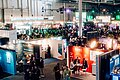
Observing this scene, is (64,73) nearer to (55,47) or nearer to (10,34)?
(55,47)

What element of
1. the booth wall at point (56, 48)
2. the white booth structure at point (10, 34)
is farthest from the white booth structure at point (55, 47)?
the white booth structure at point (10, 34)

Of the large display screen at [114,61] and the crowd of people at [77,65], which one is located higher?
the large display screen at [114,61]

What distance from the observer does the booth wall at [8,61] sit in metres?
14.1

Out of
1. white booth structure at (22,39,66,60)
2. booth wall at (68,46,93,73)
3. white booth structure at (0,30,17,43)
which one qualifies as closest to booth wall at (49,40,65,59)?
white booth structure at (22,39,66,60)

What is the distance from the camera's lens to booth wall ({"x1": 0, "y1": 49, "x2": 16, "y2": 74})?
14.1m

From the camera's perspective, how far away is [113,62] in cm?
1156

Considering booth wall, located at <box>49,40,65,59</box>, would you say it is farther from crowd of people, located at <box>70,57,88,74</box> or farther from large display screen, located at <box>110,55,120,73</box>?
large display screen, located at <box>110,55,120,73</box>

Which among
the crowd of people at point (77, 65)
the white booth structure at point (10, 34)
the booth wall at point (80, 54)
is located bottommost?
the crowd of people at point (77, 65)

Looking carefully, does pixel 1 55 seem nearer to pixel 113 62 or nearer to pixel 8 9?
pixel 113 62

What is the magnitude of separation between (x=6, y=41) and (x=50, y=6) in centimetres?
1678

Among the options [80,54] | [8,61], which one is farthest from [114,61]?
[8,61]

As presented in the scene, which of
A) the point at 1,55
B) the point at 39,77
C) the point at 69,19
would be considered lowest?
the point at 39,77

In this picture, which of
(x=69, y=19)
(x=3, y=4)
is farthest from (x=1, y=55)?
(x=69, y=19)

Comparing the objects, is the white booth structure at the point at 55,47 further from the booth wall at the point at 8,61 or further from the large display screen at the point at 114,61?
the large display screen at the point at 114,61
